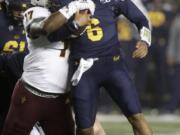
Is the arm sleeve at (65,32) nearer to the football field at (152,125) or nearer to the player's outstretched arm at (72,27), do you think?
the player's outstretched arm at (72,27)

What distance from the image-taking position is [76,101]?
17.4 ft

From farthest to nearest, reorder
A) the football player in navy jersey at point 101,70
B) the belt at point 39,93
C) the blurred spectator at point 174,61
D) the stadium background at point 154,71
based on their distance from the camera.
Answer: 1. the blurred spectator at point 174,61
2. the stadium background at point 154,71
3. the football player in navy jersey at point 101,70
4. the belt at point 39,93

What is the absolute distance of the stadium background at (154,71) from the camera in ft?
34.8

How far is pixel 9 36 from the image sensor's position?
5.89 metres

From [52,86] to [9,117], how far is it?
36 cm

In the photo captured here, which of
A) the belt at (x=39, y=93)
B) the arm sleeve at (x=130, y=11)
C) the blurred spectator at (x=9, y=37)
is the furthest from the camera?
the blurred spectator at (x=9, y=37)

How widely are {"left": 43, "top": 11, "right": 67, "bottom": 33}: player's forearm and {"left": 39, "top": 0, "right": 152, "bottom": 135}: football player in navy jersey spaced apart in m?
0.43

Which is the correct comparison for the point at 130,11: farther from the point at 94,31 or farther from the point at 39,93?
the point at 39,93

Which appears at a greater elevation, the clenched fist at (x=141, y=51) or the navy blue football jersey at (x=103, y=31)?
the navy blue football jersey at (x=103, y=31)

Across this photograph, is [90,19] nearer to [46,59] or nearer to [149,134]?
[46,59]

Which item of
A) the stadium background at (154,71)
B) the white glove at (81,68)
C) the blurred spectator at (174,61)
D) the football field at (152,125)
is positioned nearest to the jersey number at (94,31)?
the white glove at (81,68)

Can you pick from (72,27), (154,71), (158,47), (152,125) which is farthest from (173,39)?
(72,27)

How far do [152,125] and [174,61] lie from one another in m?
1.76

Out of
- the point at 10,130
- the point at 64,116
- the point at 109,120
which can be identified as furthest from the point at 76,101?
the point at 109,120
